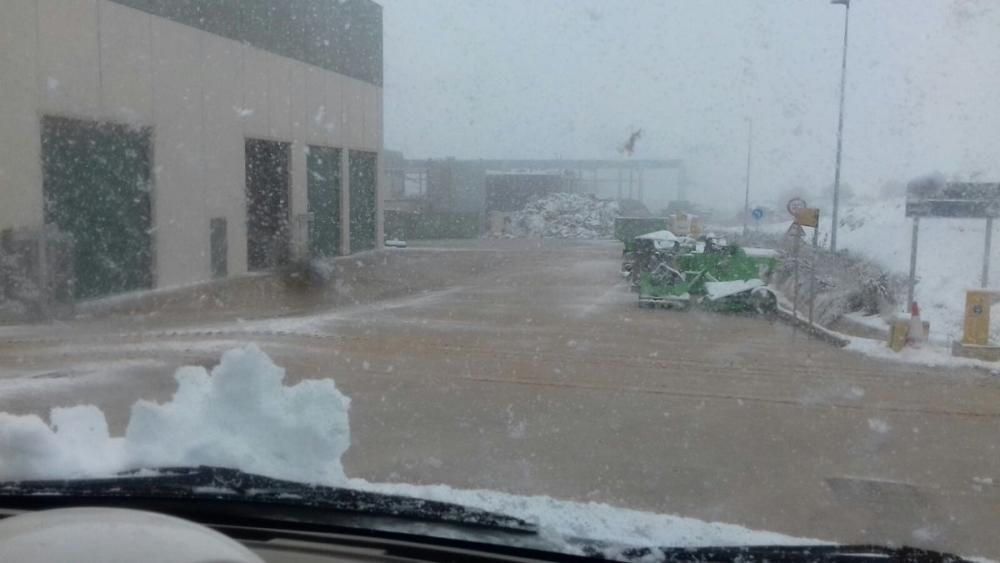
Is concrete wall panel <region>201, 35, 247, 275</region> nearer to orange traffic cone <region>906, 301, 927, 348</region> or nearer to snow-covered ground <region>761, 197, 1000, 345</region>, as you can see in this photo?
snow-covered ground <region>761, 197, 1000, 345</region>

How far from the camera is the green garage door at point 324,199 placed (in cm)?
1636

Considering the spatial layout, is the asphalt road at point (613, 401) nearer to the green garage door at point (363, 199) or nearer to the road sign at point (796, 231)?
the road sign at point (796, 231)

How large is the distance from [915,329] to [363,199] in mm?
11640

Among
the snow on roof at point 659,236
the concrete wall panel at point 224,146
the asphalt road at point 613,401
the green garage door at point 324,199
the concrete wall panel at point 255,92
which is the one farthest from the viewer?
the snow on roof at point 659,236

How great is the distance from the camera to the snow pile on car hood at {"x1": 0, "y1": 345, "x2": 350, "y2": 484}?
366 cm

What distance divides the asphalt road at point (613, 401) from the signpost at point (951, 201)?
1.66 m

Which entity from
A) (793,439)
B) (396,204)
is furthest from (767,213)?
(396,204)

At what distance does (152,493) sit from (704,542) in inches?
72.9

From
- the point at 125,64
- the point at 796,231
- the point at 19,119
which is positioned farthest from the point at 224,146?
the point at 796,231

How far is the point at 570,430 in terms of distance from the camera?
737 cm

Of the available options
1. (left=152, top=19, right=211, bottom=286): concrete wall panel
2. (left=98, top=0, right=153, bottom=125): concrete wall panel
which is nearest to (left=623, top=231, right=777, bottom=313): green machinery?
(left=152, top=19, right=211, bottom=286): concrete wall panel

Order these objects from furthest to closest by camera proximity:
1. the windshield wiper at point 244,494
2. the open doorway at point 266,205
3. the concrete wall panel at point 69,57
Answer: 1. the open doorway at point 266,205
2. the concrete wall panel at point 69,57
3. the windshield wiper at point 244,494

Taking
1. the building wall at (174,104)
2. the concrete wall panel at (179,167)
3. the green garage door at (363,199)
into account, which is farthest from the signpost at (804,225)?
the concrete wall panel at (179,167)

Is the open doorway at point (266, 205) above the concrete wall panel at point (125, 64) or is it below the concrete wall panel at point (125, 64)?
below
